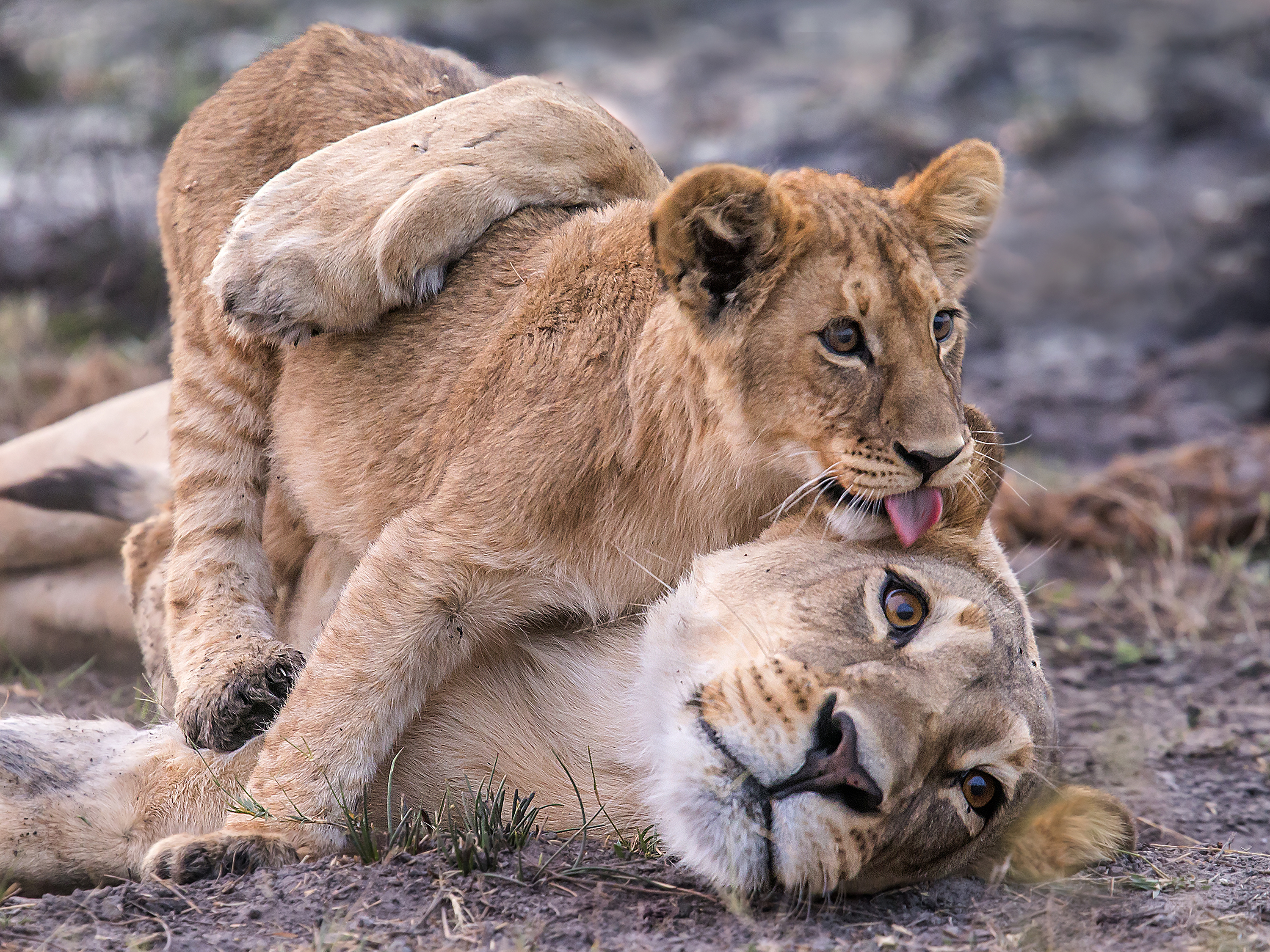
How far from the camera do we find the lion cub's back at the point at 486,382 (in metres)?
3.28

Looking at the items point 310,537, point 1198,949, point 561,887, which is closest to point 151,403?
point 310,537

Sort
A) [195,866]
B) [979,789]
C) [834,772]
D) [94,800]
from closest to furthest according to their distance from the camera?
[834,772] → [195,866] → [979,789] → [94,800]

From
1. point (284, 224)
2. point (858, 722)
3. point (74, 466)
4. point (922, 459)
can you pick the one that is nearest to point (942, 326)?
point (922, 459)

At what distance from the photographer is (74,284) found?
30.7 feet

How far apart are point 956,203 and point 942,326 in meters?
0.45

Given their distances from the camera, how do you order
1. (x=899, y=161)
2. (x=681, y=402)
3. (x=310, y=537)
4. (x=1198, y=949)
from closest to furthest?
(x=1198, y=949)
(x=681, y=402)
(x=310, y=537)
(x=899, y=161)

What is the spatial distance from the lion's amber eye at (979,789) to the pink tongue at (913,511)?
0.54 meters

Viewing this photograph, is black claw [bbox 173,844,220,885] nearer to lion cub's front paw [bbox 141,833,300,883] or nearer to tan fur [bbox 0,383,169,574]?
lion cub's front paw [bbox 141,833,300,883]

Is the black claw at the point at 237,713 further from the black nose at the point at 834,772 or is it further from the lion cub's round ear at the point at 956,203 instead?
the lion cub's round ear at the point at 956,203

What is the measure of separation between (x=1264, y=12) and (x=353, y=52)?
906 cm

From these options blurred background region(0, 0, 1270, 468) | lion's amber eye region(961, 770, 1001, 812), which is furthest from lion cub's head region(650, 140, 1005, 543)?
blurred background region(0, 0, 1270, 468)

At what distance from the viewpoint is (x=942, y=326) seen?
3250 millimetres

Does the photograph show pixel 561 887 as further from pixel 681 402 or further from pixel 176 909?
pixel 681 402

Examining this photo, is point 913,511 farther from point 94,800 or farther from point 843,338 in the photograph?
point 94,800
